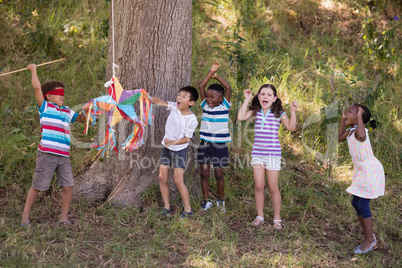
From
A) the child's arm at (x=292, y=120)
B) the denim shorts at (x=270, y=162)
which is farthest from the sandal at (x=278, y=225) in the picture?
the child's arm at (x=292, y=120)

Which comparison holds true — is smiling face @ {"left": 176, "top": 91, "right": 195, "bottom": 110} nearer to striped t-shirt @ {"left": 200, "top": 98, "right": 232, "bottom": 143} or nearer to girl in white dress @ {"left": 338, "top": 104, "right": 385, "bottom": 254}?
striped t-shirt @ {"left": 200, "top": 98, "right": 232, "bottom": 143}

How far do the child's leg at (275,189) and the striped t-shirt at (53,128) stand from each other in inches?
77.2

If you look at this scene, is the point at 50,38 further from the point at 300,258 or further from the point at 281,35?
the point at 300,258

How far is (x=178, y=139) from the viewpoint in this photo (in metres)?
4.29

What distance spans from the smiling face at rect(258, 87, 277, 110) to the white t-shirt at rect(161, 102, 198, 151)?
2.29 feet

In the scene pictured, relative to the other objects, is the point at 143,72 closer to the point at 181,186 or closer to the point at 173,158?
the point at 173,158

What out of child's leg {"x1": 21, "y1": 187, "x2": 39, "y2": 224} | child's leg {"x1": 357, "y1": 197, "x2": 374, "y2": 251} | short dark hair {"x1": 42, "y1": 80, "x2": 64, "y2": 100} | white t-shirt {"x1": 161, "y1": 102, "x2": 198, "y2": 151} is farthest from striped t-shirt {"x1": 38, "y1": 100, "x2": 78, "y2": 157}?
child's leg {"x1": 357, "y1": 197, "x2": 374, "y2": 251}

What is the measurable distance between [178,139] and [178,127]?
117 millimetres

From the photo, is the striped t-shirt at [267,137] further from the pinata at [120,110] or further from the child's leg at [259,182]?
the pinata at [120,110]

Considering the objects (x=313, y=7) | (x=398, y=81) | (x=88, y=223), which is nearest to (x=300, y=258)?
(x=88, y=223)

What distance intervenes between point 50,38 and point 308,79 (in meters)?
4.21

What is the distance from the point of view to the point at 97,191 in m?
4.69

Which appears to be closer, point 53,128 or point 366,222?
point 366,222

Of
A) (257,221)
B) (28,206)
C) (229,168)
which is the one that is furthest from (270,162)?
(28,206)
